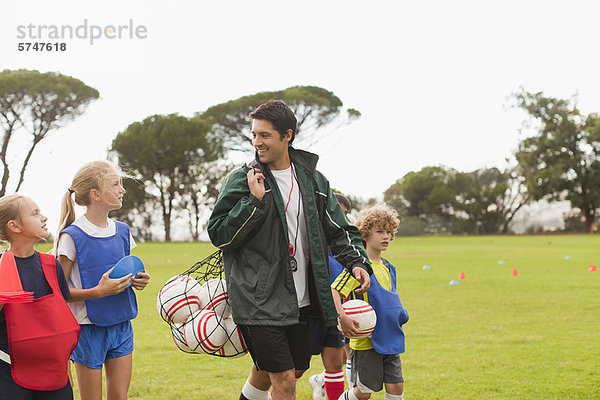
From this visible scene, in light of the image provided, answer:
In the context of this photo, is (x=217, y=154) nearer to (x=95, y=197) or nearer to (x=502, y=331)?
(x=502, y=331)

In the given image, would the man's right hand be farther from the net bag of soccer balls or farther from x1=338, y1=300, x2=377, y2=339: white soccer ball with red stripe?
x1=338, y1=300, x2=377, y2=339: white soccer ball with red stripe

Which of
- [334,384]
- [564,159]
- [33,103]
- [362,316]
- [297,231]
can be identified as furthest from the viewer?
[564,159]

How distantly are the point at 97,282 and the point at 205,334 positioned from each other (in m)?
0.65

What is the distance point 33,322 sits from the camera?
262 centimetres

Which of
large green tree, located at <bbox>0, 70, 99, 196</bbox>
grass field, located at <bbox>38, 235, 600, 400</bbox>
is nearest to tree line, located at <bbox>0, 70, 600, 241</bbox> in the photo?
large green tree, located at <bbox>0, 70, 99, 196</bbox>

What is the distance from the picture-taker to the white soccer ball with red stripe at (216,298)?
3121mm

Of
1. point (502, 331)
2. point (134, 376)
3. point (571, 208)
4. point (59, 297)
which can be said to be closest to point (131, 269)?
point (59, 297)

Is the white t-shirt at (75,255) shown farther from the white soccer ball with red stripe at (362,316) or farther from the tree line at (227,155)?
the tree line at (227,155)

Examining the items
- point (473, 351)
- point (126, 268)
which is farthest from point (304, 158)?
point (473, 351)

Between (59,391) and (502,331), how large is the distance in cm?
567

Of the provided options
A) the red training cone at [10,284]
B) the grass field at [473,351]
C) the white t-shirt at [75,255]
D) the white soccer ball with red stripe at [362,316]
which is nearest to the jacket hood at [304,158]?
the white soccer ball with red stripe at [362,316]

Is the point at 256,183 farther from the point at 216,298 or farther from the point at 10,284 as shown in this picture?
the point at 10,284

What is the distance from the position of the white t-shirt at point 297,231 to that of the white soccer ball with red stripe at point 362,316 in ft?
1.14

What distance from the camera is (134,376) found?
16.9ft
